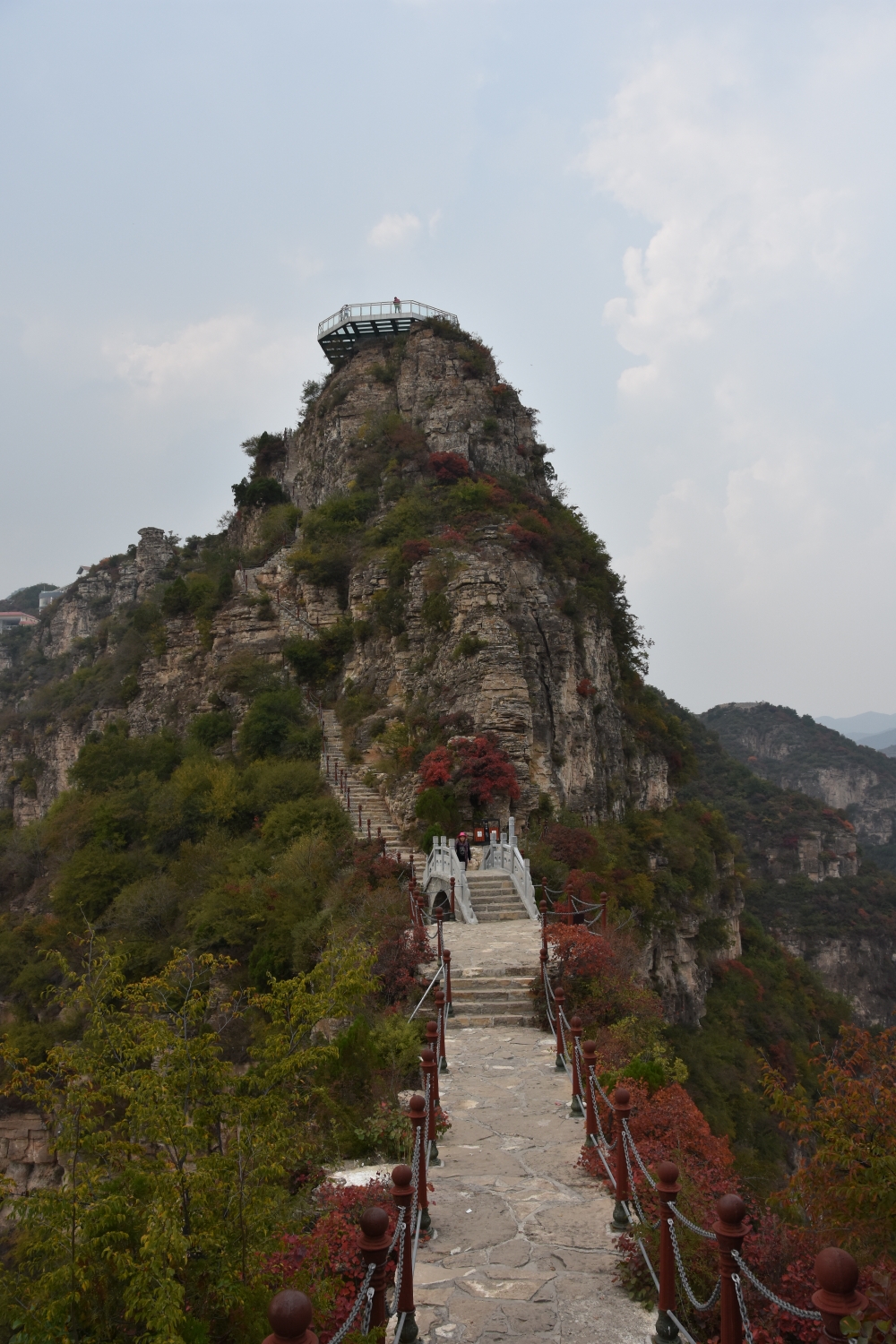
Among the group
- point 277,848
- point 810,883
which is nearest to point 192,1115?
point 277,848

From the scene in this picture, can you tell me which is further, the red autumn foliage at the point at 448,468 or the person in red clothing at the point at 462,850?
the red autumn foliage at the point at 448,468

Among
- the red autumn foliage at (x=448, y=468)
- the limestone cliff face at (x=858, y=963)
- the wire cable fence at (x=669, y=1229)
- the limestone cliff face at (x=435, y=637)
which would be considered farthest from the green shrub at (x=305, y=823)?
the limestone cliff face at (x=858, y=963)

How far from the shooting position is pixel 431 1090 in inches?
291

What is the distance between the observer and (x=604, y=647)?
32375mm

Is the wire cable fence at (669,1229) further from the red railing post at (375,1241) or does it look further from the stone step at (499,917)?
the stone step at (499,917)

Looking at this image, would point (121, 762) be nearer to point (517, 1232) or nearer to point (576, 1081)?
point (576, 1081)

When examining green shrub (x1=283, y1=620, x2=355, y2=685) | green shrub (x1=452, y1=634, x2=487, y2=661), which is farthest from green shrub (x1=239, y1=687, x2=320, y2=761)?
green shrub (x1=452, y1=634, x2=487, y2=661)

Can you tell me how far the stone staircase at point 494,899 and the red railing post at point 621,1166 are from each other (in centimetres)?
999

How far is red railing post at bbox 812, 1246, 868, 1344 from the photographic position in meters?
2.78

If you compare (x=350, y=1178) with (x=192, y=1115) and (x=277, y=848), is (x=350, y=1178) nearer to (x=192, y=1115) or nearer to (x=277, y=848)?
(x=192, y=1115)

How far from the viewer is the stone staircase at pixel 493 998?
11.1m

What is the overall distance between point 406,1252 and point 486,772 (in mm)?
17131

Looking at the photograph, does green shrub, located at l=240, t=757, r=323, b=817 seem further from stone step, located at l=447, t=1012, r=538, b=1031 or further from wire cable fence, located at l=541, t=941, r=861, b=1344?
wire cable fence, located at l=541, t=941, r=861, b=1344

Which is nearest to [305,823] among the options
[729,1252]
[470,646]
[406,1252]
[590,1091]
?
[470,646]
